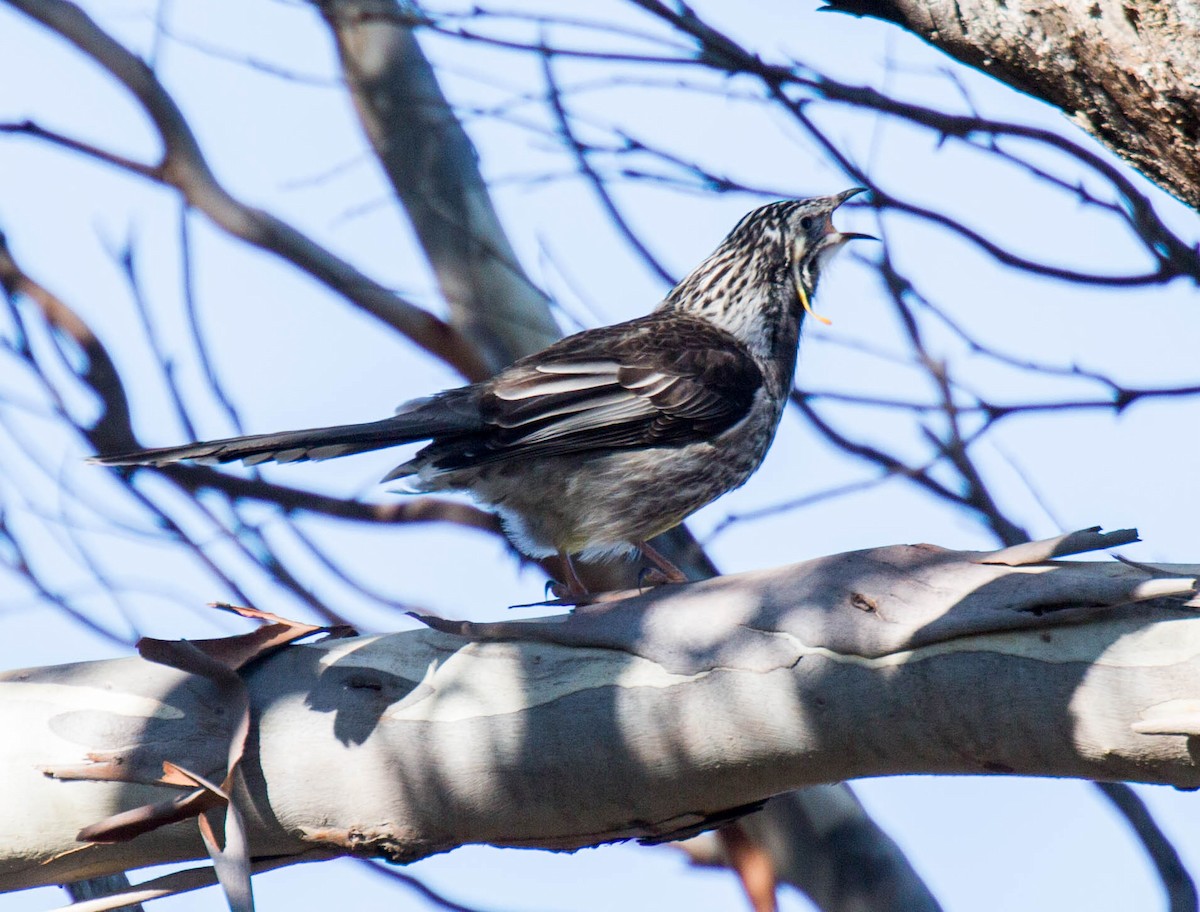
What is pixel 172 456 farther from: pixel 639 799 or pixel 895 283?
pixel 895 283

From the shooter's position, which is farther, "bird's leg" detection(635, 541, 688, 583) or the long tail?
"bird's leg" detection(635, 541, 688, 583)

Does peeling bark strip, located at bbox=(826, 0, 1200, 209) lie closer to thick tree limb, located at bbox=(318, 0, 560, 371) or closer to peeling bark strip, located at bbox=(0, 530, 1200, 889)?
peeling bark strip, located at bbox=(0, 530, 1200, 889)

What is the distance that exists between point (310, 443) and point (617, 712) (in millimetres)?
1328

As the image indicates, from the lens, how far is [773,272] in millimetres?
4762

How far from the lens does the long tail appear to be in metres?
3.09

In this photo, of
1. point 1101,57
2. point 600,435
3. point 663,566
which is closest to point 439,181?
point 600,435

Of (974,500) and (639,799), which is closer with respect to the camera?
(639,799)

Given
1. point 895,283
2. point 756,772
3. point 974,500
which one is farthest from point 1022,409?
point 756,772

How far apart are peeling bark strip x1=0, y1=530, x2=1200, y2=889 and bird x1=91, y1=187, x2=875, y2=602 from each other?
0.99 meters

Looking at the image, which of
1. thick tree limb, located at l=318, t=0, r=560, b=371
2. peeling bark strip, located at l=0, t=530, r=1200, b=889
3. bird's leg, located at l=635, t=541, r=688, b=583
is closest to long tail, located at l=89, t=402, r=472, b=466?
peeling bark strip, located at l=0, t=530, r=1200, b=889

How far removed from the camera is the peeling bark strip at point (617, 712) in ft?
7.34

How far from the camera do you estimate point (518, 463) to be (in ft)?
12.8

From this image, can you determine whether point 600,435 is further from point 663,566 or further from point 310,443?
point 310,443

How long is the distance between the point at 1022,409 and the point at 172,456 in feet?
8.07
